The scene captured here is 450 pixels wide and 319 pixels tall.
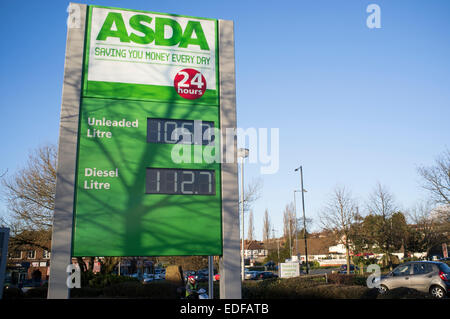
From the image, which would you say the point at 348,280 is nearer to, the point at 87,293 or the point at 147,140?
the point at 87,293

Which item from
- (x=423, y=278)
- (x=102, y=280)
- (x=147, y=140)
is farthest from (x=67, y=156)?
(x=102, y=280)

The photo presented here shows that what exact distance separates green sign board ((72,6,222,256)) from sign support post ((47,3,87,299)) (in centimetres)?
18

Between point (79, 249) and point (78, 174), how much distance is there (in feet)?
6.06

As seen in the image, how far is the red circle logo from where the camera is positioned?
36.3 ft

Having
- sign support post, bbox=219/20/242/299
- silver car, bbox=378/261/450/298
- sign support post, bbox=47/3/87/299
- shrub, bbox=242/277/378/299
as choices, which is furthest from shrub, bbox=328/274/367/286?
sign support post, bbox=47/3/87/299

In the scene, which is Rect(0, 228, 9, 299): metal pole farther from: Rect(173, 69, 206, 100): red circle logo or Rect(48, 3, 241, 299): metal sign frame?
Rect(173, 69, 206, 100): red circle logo

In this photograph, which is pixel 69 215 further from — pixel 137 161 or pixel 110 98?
pixel 110 98

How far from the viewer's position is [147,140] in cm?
1041

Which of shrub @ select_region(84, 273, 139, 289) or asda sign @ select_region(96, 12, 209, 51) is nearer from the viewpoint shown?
asda sign @ select_region(96, 12, 209, 51)

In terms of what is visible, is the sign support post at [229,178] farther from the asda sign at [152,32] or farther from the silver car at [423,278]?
the silver car at [423,278]

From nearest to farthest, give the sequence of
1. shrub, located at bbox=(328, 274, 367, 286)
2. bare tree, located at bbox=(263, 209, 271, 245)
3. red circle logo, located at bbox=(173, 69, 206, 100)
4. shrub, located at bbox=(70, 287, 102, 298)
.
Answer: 1. red circle logo, located at bbox=(173, 69, 206, 100)
2. shrub, located at bbox=(70, 287, 102, 298)
3. shrub, located at bbox=(328, 274, 367, 286)
4. bare tree, located at bbox=(263, 209, 271, 245)

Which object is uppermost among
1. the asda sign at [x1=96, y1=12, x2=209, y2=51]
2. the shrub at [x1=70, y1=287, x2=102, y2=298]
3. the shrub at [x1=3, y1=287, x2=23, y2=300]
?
the asda sign at [x1=96, y1=12, x2=209, y2=51]

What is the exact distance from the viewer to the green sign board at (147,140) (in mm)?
9812

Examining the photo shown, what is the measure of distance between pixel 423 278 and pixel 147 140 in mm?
11559
